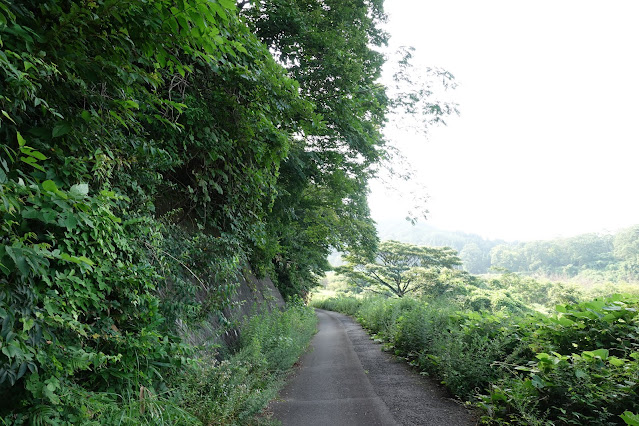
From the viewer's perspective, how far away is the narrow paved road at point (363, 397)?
14.0 feet

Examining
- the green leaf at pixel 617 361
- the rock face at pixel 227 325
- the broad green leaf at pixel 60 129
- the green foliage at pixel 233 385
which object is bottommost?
the green foliage at pixel 233 385

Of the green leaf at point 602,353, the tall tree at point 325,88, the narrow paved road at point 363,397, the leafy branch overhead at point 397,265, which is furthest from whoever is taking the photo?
the leafy branch overhead at point 397,265

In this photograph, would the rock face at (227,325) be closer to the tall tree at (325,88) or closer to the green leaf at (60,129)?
the tall tree at (325,88)

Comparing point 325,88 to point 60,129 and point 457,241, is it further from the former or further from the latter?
point 457,241

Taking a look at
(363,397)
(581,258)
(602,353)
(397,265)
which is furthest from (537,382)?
(581,258)

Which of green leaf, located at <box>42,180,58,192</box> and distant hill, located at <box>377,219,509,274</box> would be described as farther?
distant hill, located at <box>377,219,509,274</box>

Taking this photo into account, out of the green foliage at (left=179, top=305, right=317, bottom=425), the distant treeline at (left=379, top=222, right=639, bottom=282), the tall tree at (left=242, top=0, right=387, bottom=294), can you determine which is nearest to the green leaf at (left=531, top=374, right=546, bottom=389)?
the green foliage at (left=179, top=305, right=317, bottom=425)

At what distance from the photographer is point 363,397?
5090 millimetres

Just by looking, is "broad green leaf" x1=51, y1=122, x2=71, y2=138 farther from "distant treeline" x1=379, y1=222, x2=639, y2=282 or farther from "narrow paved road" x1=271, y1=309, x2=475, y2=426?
"distant treeline" x1=379, y1=222, x2=639, y2=282

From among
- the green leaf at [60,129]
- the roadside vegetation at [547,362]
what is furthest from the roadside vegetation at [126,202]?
the roadside vegetation at [547,362]

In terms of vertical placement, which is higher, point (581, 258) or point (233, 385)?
point (581, 258)

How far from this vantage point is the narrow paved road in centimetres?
427

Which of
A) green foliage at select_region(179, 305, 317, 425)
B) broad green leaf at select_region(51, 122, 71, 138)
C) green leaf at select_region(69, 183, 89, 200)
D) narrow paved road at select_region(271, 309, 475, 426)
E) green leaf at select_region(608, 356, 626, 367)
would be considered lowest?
narrow paved road at select_region(271, 309, 475, 426)

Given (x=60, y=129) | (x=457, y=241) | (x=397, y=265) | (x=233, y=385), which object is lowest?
(x=233, y=385)
